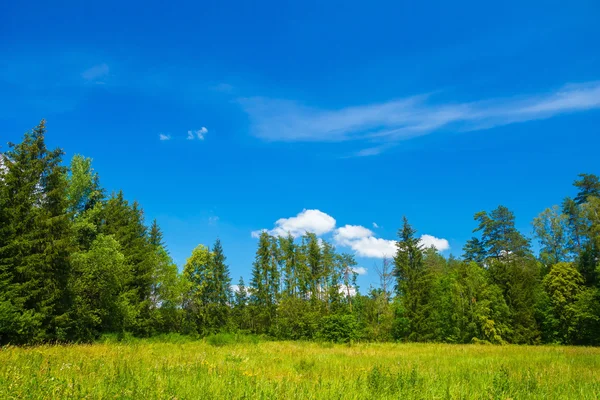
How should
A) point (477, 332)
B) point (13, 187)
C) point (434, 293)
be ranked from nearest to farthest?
point (13, 187)
point (477, 332)
point (434, 293)

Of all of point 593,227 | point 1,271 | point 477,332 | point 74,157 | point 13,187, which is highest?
point 74,157

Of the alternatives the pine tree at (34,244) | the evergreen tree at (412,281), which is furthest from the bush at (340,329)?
the pine tree at (34,244)

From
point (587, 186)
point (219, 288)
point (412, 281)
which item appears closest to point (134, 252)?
point (219, 288)

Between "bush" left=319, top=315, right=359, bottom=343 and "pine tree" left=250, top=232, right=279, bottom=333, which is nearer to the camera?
"bush" left=319, top=315, right=359, bottom=343

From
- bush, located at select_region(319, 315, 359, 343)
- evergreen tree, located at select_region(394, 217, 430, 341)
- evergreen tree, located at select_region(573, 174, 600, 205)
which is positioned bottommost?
bush, located at select_region(319, 315, 359, 343)

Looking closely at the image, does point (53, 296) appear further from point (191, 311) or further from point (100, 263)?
point (191, 311)

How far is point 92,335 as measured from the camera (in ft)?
96.7

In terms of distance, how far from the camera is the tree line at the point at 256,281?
24.1 metres

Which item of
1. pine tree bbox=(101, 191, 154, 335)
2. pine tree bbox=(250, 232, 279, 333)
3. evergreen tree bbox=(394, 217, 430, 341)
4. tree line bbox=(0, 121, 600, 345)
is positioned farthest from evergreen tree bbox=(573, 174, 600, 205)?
pine tree bbox=(101, 191, 154, 335)

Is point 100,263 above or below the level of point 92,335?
above

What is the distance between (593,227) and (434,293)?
17628mm

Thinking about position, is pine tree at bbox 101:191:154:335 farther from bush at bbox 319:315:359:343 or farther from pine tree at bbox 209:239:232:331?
bush at bbox 319:315:359:343

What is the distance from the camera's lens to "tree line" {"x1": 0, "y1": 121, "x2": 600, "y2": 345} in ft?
79.2

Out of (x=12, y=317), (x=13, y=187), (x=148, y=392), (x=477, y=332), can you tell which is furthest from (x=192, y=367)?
(x=477, y=332)
